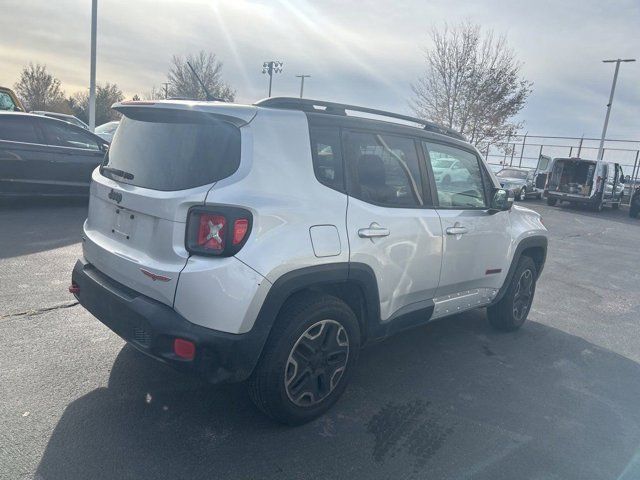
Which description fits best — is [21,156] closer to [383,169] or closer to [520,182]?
[383,169]

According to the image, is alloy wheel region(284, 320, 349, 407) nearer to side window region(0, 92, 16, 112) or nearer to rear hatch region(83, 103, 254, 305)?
rear hatch region(83, 103, 254, 305)

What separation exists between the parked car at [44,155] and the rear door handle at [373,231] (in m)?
7.32

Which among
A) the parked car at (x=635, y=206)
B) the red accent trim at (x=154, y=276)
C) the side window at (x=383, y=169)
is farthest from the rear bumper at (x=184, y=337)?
the parked car at (x=635, y=206)

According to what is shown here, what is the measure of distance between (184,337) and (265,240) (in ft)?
2.07

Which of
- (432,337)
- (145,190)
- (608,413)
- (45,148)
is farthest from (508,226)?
(45,148)

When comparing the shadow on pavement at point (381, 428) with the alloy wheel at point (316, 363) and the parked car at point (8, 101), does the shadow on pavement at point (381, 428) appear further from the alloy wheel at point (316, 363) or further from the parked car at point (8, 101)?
the parked car at point (8, 101)

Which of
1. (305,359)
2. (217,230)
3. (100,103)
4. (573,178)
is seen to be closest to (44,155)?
(217,230)

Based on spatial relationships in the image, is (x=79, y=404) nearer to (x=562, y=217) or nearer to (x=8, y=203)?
(x=8, y=203)

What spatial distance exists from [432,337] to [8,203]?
26.1 ft

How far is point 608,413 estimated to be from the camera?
3492 millimetres

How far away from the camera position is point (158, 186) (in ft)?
9.04

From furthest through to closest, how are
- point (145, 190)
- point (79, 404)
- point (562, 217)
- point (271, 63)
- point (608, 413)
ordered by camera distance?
point (271, 63), point (562, 217), point (608, 413), point (79, 404), point (145, 190)

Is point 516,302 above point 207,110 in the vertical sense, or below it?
below

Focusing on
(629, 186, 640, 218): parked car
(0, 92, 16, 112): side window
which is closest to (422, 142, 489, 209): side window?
(0, 92, 16, 112): side window
